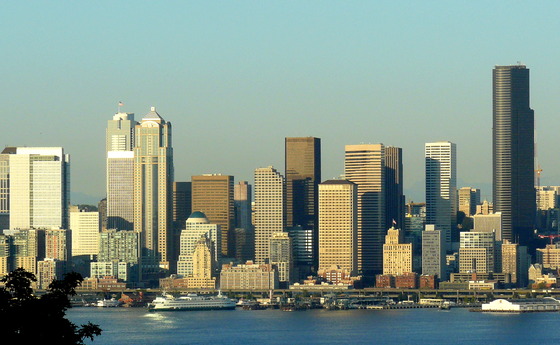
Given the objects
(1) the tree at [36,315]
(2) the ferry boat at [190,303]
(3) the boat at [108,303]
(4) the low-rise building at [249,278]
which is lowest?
(3) the boat at [108,303]

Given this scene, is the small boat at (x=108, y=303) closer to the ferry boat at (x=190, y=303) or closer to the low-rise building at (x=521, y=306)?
the ferry boat at (x=190, y=303)

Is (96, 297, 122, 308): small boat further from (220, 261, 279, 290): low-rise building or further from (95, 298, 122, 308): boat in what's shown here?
(220, 261, 279, 290): low-rise building

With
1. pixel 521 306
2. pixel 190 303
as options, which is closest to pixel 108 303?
pixel 190 303

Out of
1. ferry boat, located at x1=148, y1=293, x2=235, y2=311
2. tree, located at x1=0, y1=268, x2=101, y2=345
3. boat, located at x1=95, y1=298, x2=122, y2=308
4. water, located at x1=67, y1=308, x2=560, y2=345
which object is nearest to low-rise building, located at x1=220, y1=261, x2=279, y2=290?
boat, located at x1=95, y1=298, x2=122, y2=308

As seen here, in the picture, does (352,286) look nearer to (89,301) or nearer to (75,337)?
(89,301)

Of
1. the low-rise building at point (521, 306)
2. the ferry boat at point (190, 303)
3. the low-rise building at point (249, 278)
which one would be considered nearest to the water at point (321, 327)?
the low-rise building at point (521, 306)

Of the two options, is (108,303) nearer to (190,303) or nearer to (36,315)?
(190,303)
